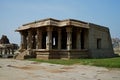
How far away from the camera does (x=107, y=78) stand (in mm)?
12672

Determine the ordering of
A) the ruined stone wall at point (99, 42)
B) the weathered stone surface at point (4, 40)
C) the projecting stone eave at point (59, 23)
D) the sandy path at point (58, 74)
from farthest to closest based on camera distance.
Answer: the weathered stone surface at point (4, 40)
the ruined stone wall at point (99, 42)
the projecting stone eave at point (59, 23)
the sandy path at point (58, 74)

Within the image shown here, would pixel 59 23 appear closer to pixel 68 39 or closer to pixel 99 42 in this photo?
pixel 68 39

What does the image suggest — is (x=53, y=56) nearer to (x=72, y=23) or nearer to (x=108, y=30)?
(x=72, y=23)

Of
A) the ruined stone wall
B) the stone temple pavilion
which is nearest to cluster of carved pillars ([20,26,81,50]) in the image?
the stone temple pavilion

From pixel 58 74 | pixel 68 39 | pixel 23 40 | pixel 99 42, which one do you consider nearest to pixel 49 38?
pixel 68 39

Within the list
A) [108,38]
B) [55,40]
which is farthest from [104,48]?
[55,40]

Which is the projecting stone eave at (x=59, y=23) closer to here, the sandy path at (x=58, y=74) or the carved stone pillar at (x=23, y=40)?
the carved stone pillar at (x=23, y=40)

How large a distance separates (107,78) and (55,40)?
86.0 feet

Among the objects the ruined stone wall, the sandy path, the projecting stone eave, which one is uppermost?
the projecting stone eave

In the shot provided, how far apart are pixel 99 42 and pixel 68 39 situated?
8112 millimetres

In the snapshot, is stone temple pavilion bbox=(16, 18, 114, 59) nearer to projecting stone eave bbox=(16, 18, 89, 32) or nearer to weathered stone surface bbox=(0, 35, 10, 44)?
projecting stone eave bbox=(16, 18, 89, 32)

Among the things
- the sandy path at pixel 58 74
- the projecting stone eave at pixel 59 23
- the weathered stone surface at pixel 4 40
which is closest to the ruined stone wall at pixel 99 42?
the projecting stone eave at pixel 59 23

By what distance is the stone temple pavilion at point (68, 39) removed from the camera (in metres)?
28.9

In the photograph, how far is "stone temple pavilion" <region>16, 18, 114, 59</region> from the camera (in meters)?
28.9
